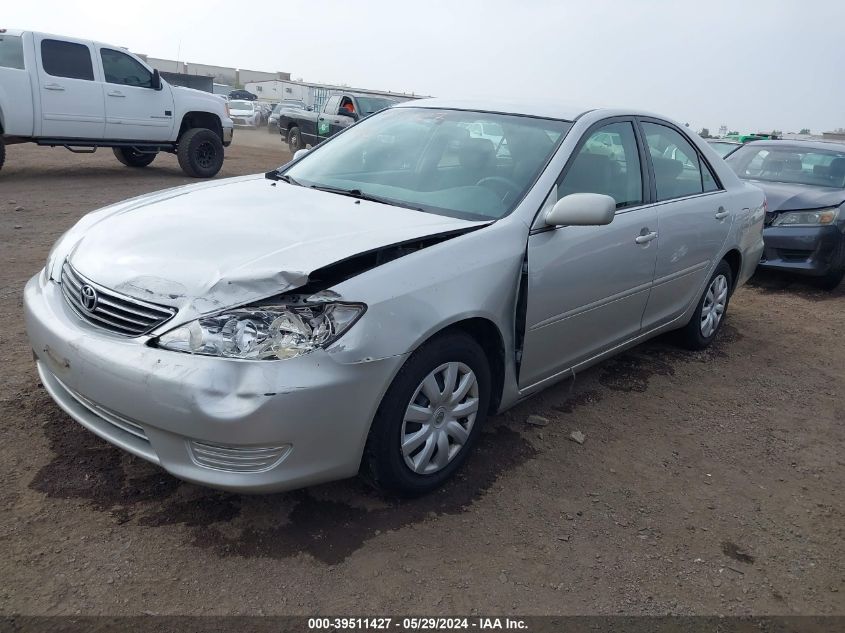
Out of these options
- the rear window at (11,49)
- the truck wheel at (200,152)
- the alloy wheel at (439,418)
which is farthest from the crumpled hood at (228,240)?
the truck wheel at (200,152)

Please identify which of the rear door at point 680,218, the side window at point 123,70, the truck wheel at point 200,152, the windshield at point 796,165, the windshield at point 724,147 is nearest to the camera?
the rear door at point 680,218

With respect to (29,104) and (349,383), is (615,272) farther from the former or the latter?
(29,104)

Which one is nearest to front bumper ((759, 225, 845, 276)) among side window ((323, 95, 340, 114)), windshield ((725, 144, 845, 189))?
windshield ((725, 144, 845, 189))

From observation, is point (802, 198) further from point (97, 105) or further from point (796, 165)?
point (97, 105)

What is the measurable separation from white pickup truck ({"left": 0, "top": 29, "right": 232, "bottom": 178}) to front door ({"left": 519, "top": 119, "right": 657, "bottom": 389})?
879cm

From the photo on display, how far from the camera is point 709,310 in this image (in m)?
4.94

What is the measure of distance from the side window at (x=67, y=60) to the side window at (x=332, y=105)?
6852mm

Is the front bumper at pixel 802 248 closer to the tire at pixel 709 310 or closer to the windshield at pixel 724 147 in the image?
the tire at pixel 709 310

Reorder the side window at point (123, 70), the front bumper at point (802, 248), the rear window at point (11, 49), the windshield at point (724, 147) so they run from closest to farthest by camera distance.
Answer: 1. the front bumper at point (802, 248)
2. the rear window at point (11, 49)
3. the windshield at point (724, 147)
4. the side window at point (123, 70)

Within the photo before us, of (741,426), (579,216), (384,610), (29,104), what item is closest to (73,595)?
(384,610)

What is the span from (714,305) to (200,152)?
9.28 metres

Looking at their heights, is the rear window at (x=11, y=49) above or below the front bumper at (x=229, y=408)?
above

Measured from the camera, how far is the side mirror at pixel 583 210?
3.05 metres

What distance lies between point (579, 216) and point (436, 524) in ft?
4.77
